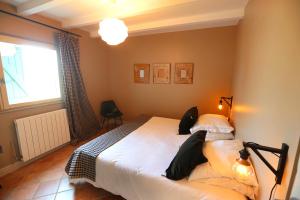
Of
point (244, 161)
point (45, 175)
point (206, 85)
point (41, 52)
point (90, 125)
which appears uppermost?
point (41, 52)

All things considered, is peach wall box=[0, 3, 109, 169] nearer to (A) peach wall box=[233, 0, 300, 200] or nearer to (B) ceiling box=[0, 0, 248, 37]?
(B) ceiling box=[0, 0, 248, 37]

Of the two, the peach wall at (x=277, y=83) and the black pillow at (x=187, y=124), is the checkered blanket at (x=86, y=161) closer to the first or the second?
the black pillow at (x=187, y=124)

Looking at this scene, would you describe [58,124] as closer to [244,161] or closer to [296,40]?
[244,161]

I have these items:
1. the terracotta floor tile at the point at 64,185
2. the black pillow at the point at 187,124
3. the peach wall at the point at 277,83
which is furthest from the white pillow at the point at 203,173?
the terracotta floor tile at the point at 64,185

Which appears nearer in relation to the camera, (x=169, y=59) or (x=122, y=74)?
(x=169, y=59)

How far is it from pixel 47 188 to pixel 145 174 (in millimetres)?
1387

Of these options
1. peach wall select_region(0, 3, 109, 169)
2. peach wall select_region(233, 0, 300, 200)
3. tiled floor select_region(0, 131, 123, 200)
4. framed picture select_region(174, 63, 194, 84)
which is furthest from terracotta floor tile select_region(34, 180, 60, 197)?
framed picture select_region(174, 63, 194, 84)

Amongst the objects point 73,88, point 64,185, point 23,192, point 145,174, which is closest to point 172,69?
point 73,88

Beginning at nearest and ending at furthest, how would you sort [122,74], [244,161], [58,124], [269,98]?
[244,161]
[269,98]
[58,124]
[122,74]

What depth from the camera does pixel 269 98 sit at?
1021 millimetres

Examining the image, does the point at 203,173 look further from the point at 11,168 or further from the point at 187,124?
the point at 11,168

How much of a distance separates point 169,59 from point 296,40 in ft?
8.89

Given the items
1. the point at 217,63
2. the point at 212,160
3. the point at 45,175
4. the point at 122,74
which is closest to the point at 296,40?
the point at 212,160

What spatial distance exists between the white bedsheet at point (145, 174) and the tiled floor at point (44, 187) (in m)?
0.21
